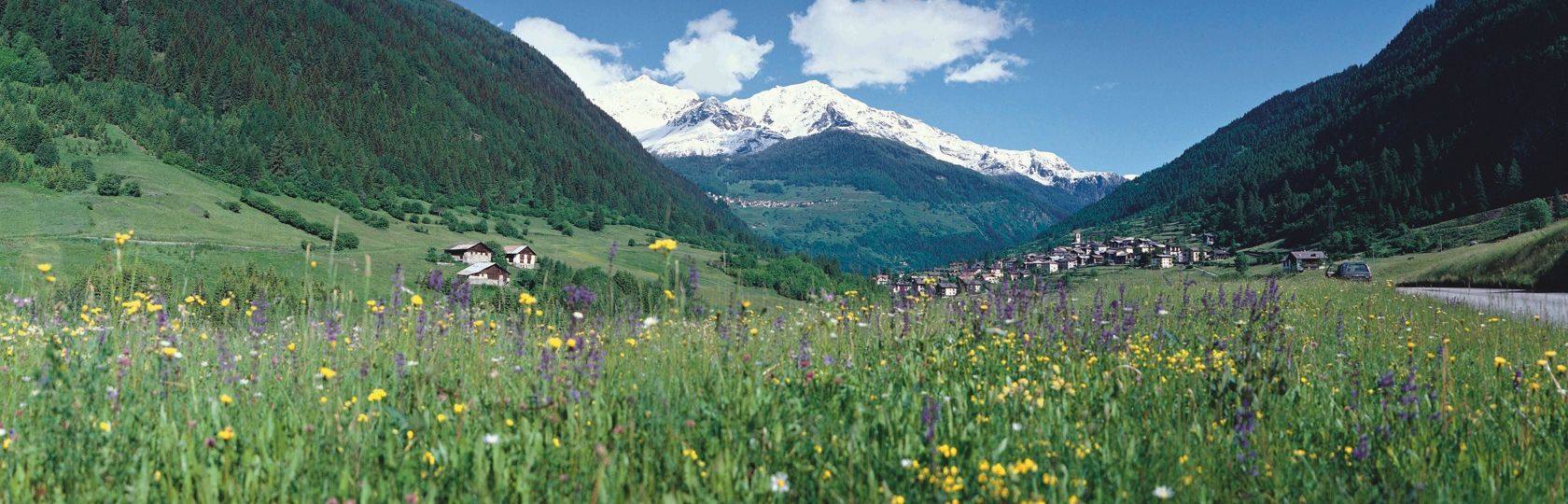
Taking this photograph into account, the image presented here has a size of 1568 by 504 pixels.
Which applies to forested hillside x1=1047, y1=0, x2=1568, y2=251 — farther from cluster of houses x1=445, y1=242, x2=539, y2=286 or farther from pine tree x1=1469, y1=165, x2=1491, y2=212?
cluster of houses x1=445, y1=242, x2=539, y2=286

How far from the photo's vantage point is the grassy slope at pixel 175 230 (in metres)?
82.1

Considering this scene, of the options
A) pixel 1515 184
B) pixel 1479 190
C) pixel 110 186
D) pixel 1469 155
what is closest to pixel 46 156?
pixel 110 186

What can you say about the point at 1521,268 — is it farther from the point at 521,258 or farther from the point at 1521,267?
the point at 521,258

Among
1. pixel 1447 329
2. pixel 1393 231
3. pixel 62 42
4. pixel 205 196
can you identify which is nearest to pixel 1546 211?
pixel 1393 231

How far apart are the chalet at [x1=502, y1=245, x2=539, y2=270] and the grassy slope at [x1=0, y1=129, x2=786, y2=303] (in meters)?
8.18

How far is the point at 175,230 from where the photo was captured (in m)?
101

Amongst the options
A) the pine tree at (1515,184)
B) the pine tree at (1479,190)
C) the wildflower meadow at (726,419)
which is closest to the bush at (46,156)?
the wildflower meadow at (726,419)

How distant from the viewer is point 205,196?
4897 inches

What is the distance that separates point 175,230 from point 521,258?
49.1 metres

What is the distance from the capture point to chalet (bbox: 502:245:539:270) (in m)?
135

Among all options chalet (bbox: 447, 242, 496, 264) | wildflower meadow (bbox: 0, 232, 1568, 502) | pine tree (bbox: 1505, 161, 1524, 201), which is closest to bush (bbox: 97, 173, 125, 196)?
chalet (bbox: 447, 242, 496, 264)

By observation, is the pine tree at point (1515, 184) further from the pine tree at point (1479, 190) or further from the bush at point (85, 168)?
the bush at point (85, 168)

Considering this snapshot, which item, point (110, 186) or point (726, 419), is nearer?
point (726, 419)

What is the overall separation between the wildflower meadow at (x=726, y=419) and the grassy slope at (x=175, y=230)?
217ft
